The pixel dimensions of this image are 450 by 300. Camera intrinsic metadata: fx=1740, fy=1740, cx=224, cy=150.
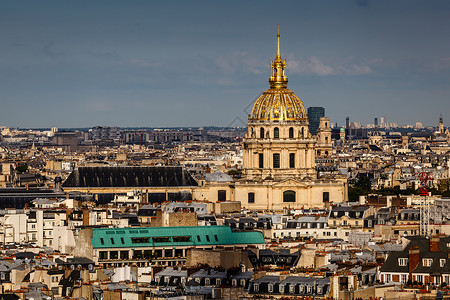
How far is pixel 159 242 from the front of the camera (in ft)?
262

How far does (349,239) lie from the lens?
90688mm

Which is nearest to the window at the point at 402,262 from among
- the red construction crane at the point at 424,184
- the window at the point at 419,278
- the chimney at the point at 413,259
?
the chimney at the point at 413,259

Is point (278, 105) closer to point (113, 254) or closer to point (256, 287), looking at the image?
point (113, 254)

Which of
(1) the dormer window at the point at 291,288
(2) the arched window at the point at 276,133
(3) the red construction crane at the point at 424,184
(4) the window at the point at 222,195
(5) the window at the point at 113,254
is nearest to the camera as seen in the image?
(1) the dormer window at the point at 291,288

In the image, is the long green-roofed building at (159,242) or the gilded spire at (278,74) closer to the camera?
the long green-roofed building at (159,242)

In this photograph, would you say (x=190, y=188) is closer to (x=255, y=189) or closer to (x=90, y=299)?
(x=255, y=189)

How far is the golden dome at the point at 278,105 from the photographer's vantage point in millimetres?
136750

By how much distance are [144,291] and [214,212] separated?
5279 cm

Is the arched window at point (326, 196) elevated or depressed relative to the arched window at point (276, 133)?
depressed

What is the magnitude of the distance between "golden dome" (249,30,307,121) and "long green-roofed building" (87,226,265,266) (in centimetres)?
5330

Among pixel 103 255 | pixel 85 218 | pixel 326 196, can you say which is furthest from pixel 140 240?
pixel 326 196

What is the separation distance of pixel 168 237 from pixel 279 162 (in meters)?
57.3

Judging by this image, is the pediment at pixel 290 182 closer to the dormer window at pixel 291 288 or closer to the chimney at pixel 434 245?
the chimney at pixel 434 245

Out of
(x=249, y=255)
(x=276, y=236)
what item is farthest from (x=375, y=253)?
(x=276, y=236)
